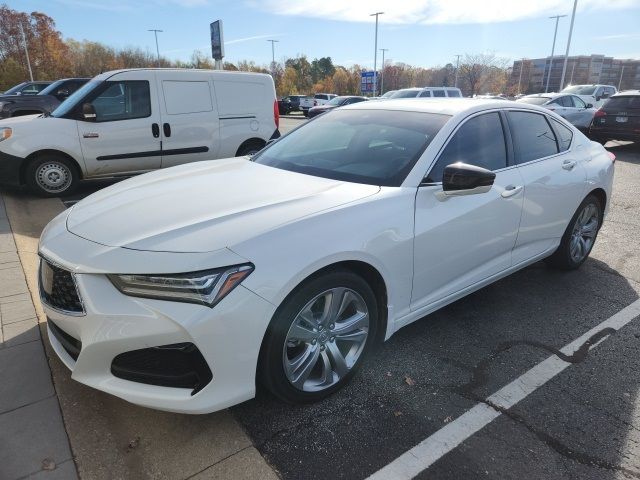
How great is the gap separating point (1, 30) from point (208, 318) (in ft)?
263

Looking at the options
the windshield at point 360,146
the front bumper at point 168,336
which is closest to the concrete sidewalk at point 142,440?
the front bumper at point 168,336

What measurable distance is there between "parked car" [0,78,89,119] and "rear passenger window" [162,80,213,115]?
785 cm

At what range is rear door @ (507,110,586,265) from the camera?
3.62 meters

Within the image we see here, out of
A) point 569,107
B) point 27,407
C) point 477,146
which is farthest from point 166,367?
point 569,107

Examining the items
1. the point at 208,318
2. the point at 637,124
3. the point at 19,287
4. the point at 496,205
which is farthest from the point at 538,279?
the point at 637,124

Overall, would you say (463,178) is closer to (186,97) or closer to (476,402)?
(476,402)

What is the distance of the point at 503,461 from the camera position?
2223 mm

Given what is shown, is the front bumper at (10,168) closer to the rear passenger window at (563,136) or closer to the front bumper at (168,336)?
the front bumper at (168,336)

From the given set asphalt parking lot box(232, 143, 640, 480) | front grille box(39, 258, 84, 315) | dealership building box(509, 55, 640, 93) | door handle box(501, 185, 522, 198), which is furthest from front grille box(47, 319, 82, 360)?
dealership building box(509, 55, 640, 93)

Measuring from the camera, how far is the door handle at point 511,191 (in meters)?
3.32

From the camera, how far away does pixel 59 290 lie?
2.29m

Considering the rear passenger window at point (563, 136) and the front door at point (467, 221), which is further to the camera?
the rear passenger window at point (563, 136)

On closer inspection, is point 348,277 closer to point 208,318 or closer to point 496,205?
point 208,318

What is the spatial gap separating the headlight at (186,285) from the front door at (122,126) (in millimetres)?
5569
